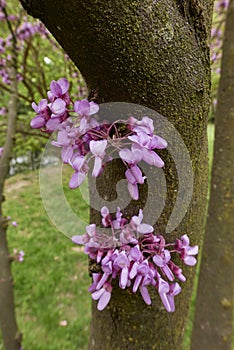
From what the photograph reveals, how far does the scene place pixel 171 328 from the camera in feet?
2.88

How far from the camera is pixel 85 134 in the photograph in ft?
1.97

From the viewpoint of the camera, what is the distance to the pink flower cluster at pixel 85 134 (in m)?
0.57

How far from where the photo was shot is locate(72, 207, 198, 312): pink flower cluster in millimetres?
643

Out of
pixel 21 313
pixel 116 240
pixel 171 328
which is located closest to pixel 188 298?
pixel 171 328

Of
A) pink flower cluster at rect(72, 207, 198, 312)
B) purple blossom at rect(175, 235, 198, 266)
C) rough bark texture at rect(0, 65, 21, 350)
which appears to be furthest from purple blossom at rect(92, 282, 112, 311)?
rough bark texture at rect(0, 65, 21, 350)

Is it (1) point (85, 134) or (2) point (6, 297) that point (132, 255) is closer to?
(1) point (85, 134)

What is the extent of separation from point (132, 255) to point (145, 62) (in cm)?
38

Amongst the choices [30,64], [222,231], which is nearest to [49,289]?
[222,231]

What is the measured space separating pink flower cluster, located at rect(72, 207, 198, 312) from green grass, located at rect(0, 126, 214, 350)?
7.48ft

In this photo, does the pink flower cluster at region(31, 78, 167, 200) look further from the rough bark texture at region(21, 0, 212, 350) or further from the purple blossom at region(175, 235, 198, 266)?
the purple blossom at region(175, 235, 198, 266)

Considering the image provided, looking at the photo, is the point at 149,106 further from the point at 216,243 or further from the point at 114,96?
the point at 216,243

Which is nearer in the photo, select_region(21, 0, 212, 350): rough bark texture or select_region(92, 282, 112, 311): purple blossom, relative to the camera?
select_region(21, 0, 212, 350): rough bark texture

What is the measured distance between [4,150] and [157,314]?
5.66 feet

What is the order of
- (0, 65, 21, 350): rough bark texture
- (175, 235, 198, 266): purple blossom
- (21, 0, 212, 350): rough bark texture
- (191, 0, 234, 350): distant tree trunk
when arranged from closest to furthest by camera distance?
(21, 0, 212, 350): rough bark texture
(175, 235, 198, 266): purple blossom
(191, 0, 234, 350): distant tree trunk
(0, 65, 21, 350): rough bark texture
